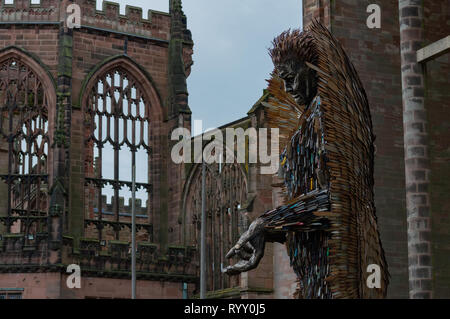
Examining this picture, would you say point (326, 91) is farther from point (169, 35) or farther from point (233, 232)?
point (169, 35)

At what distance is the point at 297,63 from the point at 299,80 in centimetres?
8

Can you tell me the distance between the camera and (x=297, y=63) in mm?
4375

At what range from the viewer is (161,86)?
37031 mm

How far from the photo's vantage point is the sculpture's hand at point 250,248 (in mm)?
4160

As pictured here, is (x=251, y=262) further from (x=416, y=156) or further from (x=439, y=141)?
(x=439, y=141)

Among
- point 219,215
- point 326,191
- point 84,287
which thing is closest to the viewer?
point 326,191

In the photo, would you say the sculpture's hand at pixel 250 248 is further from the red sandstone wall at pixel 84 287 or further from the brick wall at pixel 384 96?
the red sandstone wall at pixel 84 287

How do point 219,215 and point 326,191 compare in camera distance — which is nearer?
point 326,191

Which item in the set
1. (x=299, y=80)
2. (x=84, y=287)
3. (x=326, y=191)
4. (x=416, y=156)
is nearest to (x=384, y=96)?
(x=416, y=156)

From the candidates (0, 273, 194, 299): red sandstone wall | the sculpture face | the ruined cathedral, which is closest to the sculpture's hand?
the sculpture face

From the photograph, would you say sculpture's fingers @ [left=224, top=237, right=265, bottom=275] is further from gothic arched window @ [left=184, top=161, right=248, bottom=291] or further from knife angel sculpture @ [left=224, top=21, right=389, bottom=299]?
gothic arched window @ [left=184, top=161, right=248, bottom=291]

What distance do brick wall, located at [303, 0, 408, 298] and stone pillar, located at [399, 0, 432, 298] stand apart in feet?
12.5

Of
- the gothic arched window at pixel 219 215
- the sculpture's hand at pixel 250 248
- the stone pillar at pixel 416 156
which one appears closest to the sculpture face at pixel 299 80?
the sculpture's hand at pixel 250 248

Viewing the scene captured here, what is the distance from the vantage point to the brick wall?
15.4 metres
